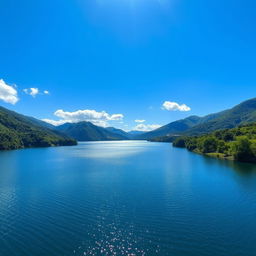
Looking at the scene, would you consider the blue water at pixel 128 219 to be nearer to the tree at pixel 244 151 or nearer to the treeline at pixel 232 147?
the tree at pixel 244 151

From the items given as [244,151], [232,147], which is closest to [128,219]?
[244,151]

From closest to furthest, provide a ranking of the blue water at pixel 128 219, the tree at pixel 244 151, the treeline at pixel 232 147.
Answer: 1. the blue water at pixel 128 219
2. the tree at pixel 244 151
3. the treeline at pixel 232 147

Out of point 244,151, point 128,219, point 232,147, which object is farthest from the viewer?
point 232,147

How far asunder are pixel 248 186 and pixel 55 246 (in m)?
51.4

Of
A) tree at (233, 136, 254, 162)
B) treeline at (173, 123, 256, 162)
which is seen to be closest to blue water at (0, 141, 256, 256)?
tree at (233, 136, 254, 162)

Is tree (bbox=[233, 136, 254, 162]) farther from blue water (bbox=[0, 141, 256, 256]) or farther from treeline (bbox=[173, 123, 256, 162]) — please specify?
blue water (bbox=[0, 141, 256, 256])

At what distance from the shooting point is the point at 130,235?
27.0 metres

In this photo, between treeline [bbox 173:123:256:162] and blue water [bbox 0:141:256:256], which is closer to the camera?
blue water [bbox 0:141:256:256]

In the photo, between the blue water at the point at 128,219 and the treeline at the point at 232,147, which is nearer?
the blue water at the point at 128,219

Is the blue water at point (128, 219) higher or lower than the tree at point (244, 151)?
lower

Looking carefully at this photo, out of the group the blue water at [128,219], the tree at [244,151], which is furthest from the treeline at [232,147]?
the blue water at [128,219]

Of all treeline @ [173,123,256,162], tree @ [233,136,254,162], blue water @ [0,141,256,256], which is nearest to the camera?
blue water @ [0,141,256,256]

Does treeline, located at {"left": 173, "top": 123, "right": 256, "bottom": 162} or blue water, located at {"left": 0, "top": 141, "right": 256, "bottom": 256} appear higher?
treeline, located at {"left": 173, "top": 123, "right": 256, "bottom": 162}

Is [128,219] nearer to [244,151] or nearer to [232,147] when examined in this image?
[244,151]
